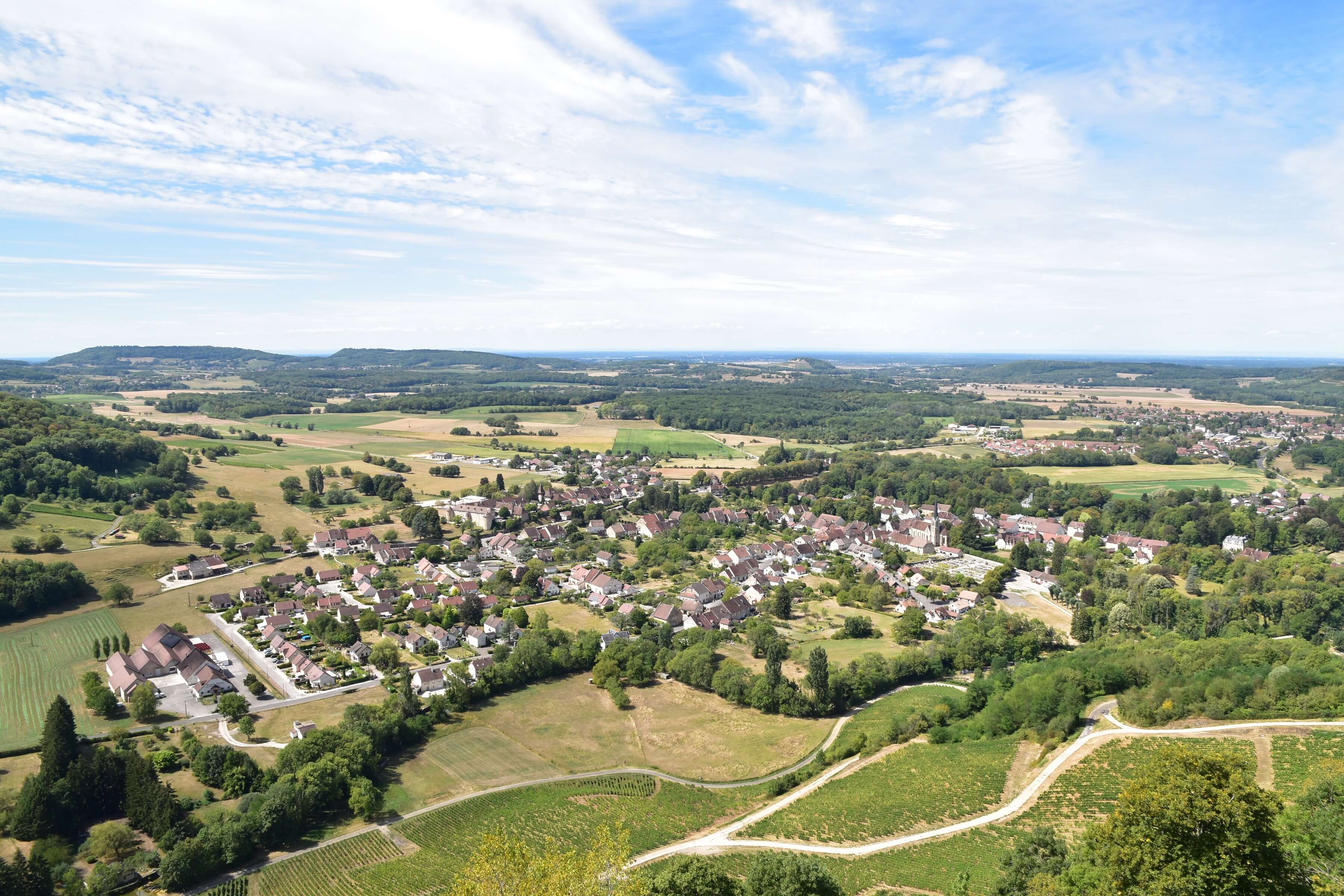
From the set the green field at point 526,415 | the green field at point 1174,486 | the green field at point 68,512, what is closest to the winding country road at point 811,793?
the green field at point 68,512

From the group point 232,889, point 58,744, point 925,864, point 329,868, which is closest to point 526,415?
point 58,744

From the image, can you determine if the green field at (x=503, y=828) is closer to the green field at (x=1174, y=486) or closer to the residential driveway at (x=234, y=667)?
the residential driveway at (x=234, y=667)

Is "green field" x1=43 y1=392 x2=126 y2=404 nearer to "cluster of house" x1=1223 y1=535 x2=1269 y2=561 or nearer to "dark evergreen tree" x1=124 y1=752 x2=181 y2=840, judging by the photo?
"dark evergreen tree" x1=124 y1=752 x2=181 y2=840

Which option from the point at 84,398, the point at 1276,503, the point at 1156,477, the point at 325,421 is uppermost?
the point at 84,398

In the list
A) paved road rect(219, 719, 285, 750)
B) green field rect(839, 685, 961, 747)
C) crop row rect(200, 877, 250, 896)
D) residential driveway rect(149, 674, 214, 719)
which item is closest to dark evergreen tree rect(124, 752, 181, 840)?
crop row rect(200, 877, 250, 896)

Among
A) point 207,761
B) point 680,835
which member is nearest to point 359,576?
point 207,761

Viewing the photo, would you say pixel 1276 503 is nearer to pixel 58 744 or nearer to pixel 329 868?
pixel 329 868

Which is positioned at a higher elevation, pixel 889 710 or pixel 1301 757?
pixel 1301 757

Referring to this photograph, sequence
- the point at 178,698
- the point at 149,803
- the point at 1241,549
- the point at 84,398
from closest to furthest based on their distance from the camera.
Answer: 1. the point at 149,803
2. the point at 178,698
3. the point at 1241,549
4. the point at 84,398
